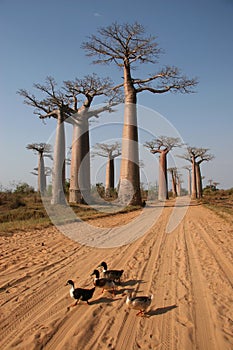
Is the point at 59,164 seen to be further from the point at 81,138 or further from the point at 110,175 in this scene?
the point at 110,175

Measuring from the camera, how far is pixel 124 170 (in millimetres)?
13664

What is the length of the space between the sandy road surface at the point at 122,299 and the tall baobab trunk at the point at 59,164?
328 inches

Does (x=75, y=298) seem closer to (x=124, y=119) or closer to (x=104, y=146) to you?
(x=124, y=119)

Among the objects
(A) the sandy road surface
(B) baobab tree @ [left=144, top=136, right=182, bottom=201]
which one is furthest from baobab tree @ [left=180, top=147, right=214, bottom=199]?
(A) the sandy road surface

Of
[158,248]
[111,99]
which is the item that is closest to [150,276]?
[158,248]

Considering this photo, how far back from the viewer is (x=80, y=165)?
14562 mm

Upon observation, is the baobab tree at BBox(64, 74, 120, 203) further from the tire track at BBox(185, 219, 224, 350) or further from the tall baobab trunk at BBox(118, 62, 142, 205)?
the tire track at BBox(185, 219, 224, 350)

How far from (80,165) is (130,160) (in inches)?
112

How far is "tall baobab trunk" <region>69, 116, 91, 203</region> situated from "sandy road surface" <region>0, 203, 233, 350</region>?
9216 mm

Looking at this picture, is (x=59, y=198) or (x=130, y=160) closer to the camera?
(x=59, y=198)

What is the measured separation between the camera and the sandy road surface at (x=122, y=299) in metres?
2.11

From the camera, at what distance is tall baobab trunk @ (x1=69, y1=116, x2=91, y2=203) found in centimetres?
1430

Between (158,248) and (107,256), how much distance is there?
101 cm

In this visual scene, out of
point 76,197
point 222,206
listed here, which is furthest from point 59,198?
point 222,206
